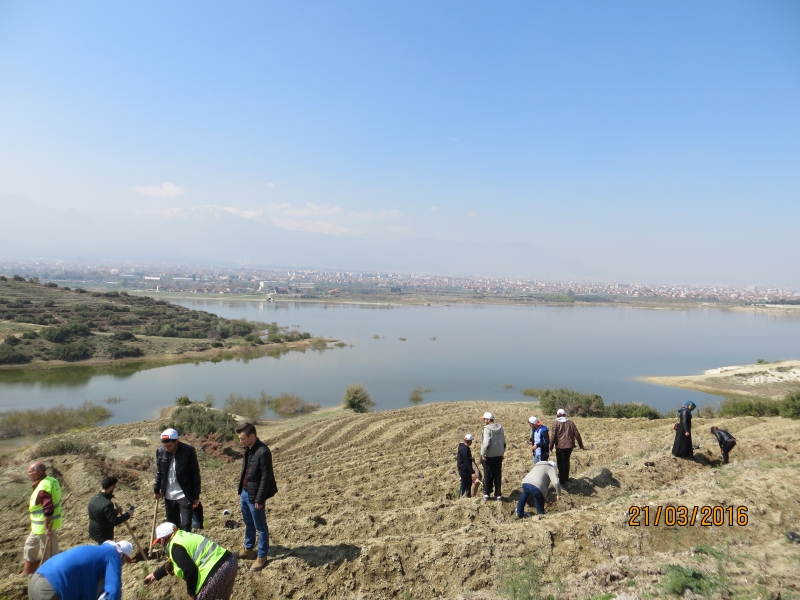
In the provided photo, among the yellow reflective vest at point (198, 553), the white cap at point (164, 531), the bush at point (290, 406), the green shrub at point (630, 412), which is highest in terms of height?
the white cap at point (164, 531)

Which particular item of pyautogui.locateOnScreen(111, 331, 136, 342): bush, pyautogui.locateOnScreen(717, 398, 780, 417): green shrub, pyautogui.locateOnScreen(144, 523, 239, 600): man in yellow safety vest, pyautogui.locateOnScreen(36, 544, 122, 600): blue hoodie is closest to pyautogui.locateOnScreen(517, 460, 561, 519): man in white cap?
pyautogui.locateOnScreen(144, 523, 239, 600): man in yellow safety vest

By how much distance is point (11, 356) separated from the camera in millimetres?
36031

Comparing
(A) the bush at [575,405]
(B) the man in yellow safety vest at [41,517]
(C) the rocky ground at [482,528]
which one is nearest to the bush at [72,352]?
(C) the rocky ground at [482,528]

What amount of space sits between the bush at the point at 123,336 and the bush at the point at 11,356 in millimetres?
7824

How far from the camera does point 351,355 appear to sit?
156 feet

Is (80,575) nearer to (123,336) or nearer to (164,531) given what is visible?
(164,531)

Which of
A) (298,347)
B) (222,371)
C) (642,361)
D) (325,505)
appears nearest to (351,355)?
(298,347)

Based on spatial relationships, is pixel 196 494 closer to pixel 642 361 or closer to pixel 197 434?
pixel 197 434

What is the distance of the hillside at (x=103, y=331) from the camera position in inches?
1528

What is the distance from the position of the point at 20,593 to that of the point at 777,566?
7.48 metres

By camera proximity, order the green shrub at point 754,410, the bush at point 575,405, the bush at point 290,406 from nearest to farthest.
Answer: the green shrub at point 754,410
the bush at point 575,405
the bush at point 290,406

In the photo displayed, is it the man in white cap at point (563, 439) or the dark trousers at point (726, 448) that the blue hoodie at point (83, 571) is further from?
the dark trousers at point (726, 448)

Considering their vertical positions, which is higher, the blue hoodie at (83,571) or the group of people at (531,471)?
the blue hoodie at (83,571)

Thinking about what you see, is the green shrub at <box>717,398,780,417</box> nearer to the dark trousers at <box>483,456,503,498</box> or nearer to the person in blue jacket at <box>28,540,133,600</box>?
the dark trousers at <box>483,456,503,498</box>
